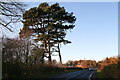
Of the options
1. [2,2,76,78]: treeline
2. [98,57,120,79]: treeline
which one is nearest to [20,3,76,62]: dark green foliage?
[2,2,76,78]: treeline

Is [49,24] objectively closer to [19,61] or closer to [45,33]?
[45,33]

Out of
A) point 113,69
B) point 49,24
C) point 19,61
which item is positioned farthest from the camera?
point 49,24

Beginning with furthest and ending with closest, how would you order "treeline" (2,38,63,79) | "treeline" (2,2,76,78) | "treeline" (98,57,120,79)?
"treeline" (2,2,76,78), "treeline" (2,38,63,79), "treeline" (98,57,120,79)

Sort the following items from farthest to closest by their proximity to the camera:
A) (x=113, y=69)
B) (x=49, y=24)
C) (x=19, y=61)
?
(x=49, y=24) < (x=19, y=61) < (x=113, y=69)

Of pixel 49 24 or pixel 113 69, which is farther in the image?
pixel 49 24

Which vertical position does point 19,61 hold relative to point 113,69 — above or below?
above

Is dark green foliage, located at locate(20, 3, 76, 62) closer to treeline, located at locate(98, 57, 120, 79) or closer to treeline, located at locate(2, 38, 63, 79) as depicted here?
treeline, located at locate(2, 38, 63, 79)

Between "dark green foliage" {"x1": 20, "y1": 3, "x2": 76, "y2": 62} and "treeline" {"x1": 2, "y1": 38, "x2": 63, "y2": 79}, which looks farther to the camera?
"dark green foliage" {"x1": 20, "y1": 3, "x2": 76, "y2": 62}

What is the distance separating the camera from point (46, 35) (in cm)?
4425

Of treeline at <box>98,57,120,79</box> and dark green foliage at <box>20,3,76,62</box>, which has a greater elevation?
dark green foliage at <box>20,3,76,62</box>

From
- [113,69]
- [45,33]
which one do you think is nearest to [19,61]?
[113,69]

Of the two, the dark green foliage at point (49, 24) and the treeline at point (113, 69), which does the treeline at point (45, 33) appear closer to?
the dark green foliage at point (49, 24)

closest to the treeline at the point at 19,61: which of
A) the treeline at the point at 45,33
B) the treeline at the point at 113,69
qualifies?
the treeline at the point at 45,33

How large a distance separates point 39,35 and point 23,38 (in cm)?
728
